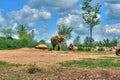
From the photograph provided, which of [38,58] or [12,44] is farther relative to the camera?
[12,44]

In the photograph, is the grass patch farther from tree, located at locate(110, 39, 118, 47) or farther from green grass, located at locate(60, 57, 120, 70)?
tree, located at locate(110, 39, 118, 47)

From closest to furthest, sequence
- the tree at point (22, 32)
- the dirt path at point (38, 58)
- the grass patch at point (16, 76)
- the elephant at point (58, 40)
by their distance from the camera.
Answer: the grass patch at point (16, 76) < the dirt path at point (38, 58) < the elephant at point (58, 40) < the tree at point (22, 32)

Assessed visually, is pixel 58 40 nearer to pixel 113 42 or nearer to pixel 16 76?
pixel 16 76

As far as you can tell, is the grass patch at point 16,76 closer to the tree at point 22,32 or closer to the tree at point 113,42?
the tree at point 22,32

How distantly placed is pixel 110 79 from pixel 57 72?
3.51 metres

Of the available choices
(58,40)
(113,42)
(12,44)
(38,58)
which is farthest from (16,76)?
(113,42)

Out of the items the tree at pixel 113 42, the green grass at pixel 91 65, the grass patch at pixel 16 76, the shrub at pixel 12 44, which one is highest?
the tree at pixel 113 42

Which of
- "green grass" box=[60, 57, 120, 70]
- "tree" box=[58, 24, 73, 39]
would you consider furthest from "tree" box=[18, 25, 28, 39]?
"green grass" box=[60, 57, 120, 70]

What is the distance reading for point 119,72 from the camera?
2280cm

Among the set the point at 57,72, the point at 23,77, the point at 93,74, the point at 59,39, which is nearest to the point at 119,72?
the point at 93,74

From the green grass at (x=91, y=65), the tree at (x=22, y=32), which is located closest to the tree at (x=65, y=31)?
the tree at (x=22, y=32)

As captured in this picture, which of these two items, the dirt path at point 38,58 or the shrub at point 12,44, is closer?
the dirt path at point 38,58

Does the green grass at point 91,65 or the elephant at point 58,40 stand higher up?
the elephant at point 58,40

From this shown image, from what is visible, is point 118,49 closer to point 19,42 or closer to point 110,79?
point 110,79
